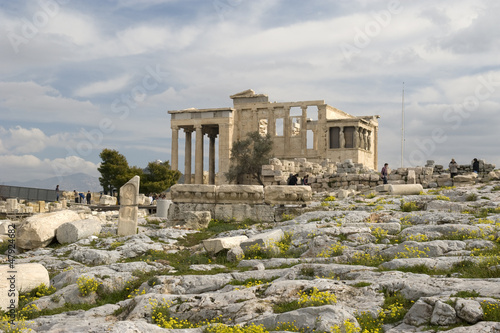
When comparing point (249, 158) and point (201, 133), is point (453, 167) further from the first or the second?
point (201, 133)

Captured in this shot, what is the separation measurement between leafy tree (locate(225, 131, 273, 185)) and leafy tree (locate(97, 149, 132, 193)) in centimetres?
1113

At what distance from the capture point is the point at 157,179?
5562cm

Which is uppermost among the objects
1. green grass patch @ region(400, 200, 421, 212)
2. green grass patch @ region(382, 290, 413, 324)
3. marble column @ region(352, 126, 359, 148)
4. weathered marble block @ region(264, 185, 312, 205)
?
marble column @ region(352, 126, 359, 148)

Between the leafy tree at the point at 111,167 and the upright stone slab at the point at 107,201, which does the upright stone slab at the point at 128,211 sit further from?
the leafy tree at the point at 111,167

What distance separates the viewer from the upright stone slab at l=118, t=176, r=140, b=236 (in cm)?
1642

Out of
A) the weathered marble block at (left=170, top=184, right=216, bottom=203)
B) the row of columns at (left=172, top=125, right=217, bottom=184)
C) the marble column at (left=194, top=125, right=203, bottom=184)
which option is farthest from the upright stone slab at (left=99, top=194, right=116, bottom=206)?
the weathered marble block at (left=170, top=184, right=216, bottom=203)

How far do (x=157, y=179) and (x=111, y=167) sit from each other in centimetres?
462

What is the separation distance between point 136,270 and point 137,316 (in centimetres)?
323

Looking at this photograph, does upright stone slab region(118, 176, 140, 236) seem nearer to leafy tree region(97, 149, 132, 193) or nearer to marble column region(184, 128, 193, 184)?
leafy tree region(97, 149, 132, 193)

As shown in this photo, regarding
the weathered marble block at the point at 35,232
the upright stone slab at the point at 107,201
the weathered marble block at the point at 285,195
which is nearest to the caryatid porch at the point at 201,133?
the upright stone slab at the point at 107,201

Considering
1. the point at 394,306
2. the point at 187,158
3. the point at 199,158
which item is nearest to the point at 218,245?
the point at 394,306

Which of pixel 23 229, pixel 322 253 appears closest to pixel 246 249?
pixel 322 253

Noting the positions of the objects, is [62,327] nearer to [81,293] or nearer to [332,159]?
[81,293]

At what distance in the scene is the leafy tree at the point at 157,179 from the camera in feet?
179
